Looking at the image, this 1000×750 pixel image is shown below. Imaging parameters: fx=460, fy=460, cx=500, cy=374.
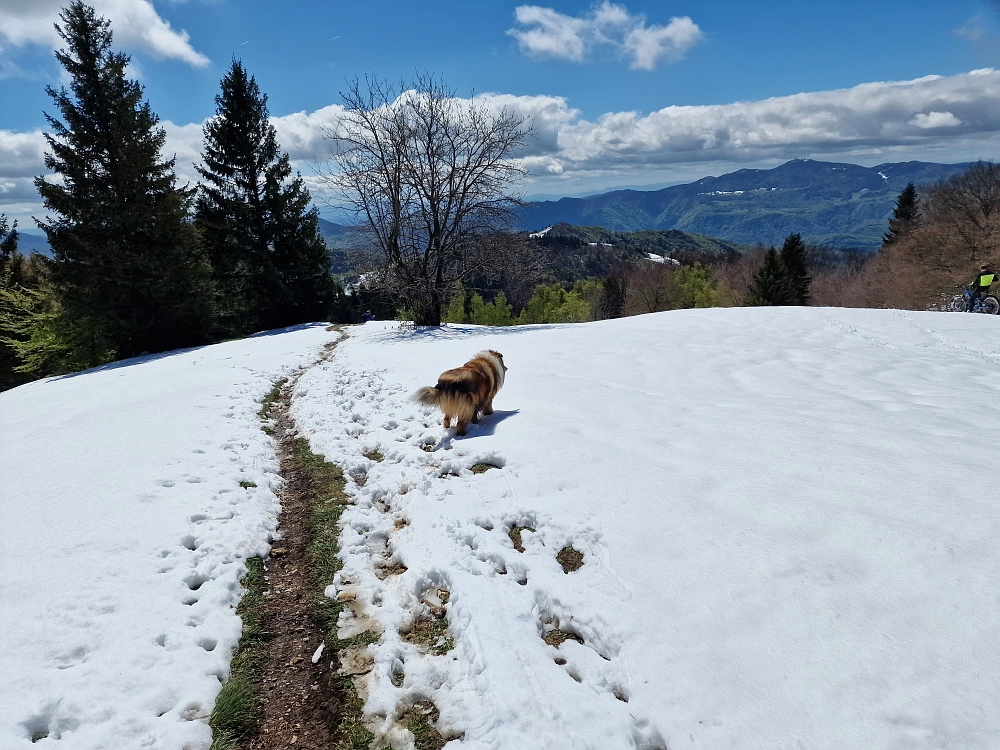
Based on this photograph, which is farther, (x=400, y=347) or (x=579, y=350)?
(x=400, y=347)

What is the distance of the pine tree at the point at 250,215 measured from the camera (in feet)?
92.2

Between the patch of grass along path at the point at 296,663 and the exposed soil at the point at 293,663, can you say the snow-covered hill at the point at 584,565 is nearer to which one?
the patch of grass along path at the point at 296,663

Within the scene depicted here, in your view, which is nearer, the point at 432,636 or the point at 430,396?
the point at 432,636

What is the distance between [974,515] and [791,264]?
181ft

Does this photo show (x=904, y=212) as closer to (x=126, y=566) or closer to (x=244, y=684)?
(x=244, y=684)

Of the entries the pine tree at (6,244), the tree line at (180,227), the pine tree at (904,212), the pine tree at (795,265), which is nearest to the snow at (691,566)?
the tree line at (180,227)

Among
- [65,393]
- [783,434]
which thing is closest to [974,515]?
[783,434]

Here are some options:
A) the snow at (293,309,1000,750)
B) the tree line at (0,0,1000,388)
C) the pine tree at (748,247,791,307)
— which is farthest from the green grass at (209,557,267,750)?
the pine tree at (748,247,791,307)

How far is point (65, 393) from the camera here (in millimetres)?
12961

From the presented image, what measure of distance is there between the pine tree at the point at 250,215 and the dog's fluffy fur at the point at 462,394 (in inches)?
949

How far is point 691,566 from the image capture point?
13.6 ft

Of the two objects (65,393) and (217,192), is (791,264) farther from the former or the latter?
(65,393)

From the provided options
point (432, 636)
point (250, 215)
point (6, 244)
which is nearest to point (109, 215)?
point (250, 215)

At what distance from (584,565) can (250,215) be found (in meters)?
31.5
